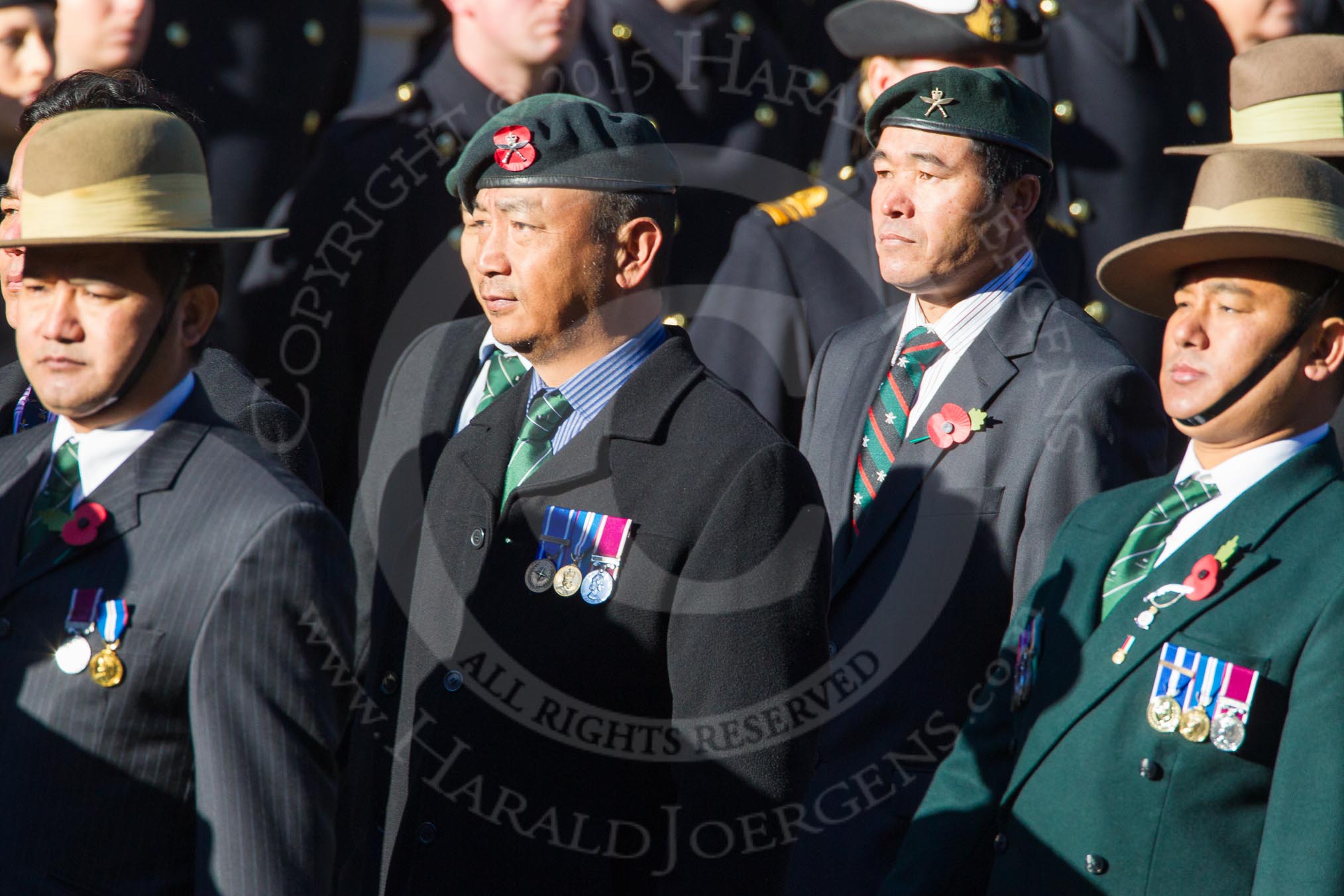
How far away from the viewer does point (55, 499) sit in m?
2.47

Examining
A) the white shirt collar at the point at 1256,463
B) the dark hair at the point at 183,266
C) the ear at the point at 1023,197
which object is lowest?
the white shirt collar at the point at 1256,463

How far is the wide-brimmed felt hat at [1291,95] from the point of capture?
402cm

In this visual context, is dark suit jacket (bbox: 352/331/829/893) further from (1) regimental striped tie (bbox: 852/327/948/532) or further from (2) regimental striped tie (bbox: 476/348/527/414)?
(2) regimental striped tie (bbox: 476/348/527/414)

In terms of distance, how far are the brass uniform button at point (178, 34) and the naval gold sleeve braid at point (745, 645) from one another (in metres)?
2.69

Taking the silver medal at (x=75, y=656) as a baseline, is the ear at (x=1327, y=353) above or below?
above

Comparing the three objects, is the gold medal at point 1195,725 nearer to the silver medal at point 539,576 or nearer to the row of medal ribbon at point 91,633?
the silver medal at point 539,576

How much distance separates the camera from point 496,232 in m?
3.27

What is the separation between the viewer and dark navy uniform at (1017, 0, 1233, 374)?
5316 mm

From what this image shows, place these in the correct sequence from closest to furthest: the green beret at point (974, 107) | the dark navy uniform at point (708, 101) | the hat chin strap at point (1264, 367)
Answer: the hat chin strap at point (1264, 367) < the green beret at point (974, 107) < the dark navy uniform at point (708, 101)

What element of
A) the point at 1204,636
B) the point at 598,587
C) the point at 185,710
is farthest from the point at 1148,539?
the point at 185,710

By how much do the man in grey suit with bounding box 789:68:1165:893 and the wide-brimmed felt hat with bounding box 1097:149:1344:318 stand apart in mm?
585

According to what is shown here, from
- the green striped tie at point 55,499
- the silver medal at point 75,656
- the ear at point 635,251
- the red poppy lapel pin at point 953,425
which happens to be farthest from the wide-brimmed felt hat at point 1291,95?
the silver medal at point 75,656

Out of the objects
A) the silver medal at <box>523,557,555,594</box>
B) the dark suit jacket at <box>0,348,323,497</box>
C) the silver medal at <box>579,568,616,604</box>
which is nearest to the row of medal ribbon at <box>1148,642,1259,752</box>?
the silver medal at <box>579,568,616,604</box>

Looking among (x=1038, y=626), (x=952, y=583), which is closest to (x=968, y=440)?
(x=952, y=583)
